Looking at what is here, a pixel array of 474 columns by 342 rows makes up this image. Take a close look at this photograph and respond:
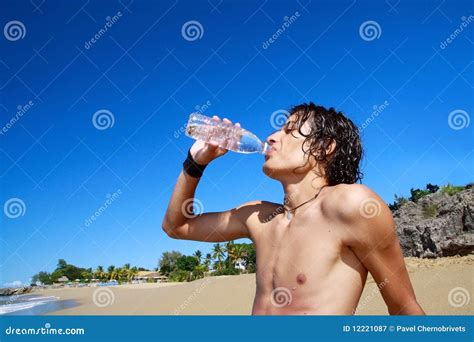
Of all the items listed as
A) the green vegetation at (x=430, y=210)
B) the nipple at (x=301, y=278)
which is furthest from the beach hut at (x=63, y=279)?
the nipple at (x=301, y=278)

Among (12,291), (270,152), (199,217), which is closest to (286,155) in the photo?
(270,152)

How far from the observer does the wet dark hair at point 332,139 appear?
2.92m

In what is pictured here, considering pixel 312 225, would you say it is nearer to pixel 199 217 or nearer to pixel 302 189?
pixel 302 189

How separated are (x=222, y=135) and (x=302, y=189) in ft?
3.17

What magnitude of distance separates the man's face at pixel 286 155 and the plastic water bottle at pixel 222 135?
646mm

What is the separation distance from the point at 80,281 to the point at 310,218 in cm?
7590

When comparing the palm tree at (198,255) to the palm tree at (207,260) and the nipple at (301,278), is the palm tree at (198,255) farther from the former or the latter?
the nipple at (301,278)

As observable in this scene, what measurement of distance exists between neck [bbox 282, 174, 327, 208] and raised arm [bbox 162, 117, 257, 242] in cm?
37

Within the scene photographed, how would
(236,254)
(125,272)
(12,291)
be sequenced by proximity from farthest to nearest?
(125,272) → (236,254) → (12,291)

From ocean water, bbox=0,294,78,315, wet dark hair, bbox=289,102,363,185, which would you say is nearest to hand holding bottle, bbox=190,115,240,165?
wet dark hair, bbox=289,102,363,185

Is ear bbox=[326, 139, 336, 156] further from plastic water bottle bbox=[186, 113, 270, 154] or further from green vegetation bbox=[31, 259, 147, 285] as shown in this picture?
green vegetation bbox=[31, 259, 147, 285]

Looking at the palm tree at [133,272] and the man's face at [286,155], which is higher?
the palm tree at [133,272]

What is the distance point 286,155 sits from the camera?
9.51ft
